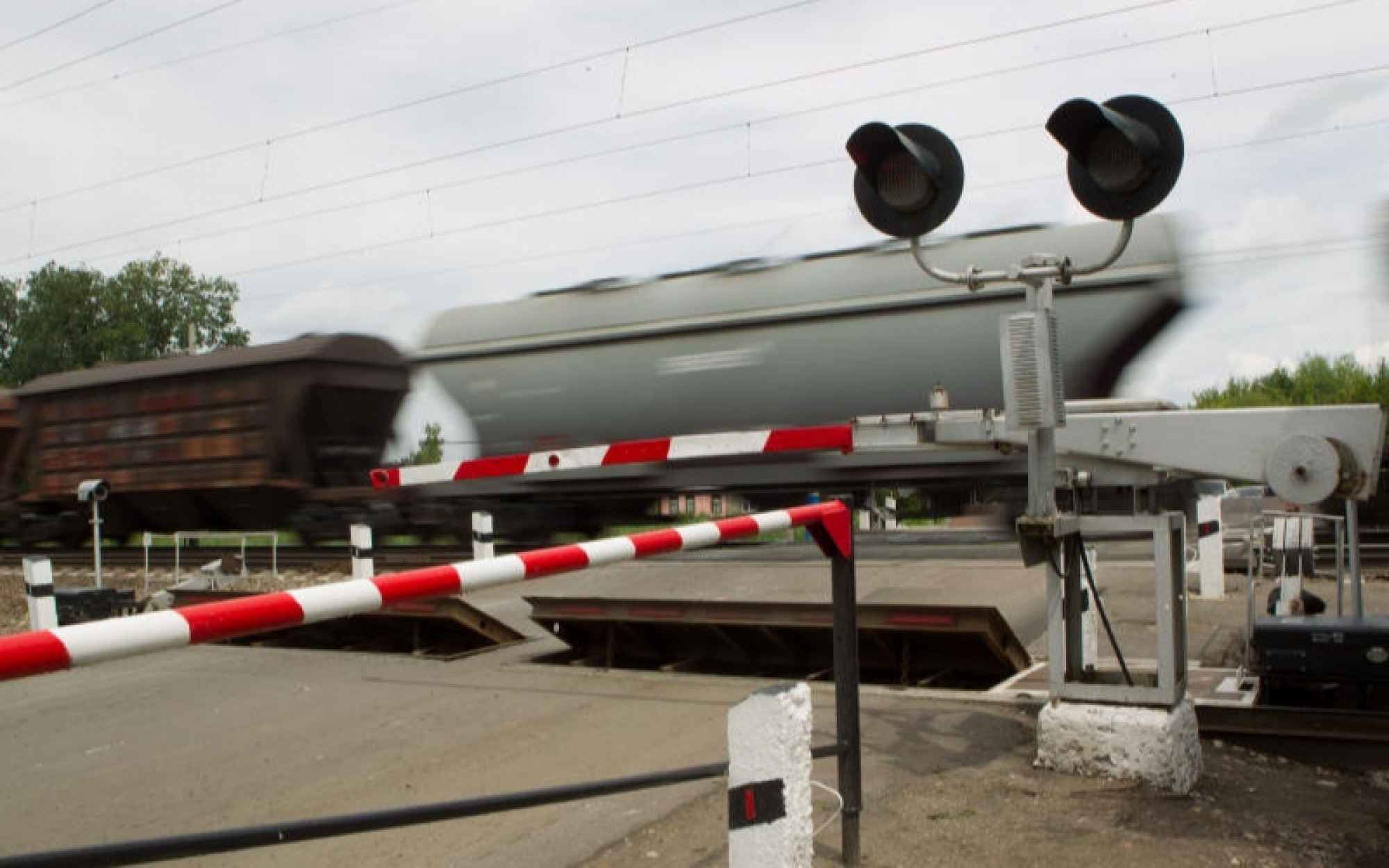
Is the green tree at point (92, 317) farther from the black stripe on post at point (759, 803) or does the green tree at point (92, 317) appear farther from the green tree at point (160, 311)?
the black stripe on post at point (759, 803)

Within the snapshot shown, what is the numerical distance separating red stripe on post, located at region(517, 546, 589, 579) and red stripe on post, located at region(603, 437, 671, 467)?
10.8 feet

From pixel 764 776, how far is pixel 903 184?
299 cm

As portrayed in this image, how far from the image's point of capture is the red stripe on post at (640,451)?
19.3 ft

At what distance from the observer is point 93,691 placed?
7.00 meters

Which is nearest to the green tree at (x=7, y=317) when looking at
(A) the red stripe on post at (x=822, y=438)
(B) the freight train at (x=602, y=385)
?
(B) the freight train at (x=602, y=385)

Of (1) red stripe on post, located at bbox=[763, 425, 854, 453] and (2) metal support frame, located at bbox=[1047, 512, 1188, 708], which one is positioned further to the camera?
(1) red stripe on post, located at bbox=[763, 425, 854, 453]

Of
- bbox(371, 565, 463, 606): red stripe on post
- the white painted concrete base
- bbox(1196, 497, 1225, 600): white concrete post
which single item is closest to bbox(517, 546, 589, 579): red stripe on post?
bbox(371, 565, 463, 606): red stripe on post

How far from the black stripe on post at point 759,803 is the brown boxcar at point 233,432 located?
16311 mm

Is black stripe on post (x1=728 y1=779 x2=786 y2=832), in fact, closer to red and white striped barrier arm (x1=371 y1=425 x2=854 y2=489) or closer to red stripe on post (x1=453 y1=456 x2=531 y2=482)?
red and white striped barrier arm (x1=371 y1=425 x2=854 y2=489)

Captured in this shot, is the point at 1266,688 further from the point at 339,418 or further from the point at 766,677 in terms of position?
the point at 339,418

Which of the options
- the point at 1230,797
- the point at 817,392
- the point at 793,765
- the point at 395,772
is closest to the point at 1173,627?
the point at 1230,797

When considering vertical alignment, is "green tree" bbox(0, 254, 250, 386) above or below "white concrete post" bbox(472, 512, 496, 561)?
above

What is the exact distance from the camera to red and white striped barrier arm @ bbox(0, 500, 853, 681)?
4.85ft

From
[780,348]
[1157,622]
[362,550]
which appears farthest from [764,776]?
[780,348]
